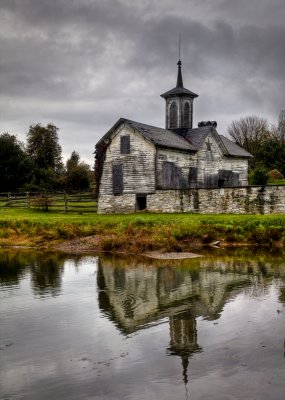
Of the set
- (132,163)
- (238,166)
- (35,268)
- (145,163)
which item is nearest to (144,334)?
(35,268)

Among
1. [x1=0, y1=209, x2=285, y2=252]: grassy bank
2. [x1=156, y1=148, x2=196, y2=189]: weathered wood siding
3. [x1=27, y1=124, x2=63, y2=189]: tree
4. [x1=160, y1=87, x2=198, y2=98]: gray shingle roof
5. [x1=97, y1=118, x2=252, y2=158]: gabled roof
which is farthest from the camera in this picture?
[x1=27, y1=124, x2=63, y2=189]: tree

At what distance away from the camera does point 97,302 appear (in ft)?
42.0

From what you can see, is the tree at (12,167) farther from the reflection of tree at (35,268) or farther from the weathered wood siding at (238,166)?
the reflection of tree at (35,268)

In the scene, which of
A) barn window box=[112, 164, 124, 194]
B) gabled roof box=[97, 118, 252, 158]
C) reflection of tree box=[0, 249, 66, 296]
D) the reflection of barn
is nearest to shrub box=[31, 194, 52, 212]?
barn window box=[112, 164, 124, 194]

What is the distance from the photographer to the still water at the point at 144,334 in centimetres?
741

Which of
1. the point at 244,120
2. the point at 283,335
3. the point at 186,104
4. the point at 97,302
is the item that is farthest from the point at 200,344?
the point at 244,120

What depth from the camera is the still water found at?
7.41m

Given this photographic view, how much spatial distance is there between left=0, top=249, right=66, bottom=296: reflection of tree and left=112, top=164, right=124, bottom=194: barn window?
12.5 meters

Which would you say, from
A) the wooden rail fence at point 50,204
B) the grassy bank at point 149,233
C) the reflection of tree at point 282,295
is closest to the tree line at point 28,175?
the wooden rail fence at point 50,204

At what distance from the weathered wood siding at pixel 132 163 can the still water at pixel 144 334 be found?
687 inches

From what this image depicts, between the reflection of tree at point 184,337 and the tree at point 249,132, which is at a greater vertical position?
the tree at point 249,132

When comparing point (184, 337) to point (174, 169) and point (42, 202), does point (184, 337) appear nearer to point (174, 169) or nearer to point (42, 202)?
point (174, 169)

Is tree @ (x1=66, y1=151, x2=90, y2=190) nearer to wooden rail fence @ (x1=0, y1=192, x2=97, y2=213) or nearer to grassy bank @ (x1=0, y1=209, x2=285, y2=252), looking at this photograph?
wooden rail fence @ (x1=0, y1=192, x2=97, y2=213)

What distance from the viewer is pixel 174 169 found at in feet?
117
